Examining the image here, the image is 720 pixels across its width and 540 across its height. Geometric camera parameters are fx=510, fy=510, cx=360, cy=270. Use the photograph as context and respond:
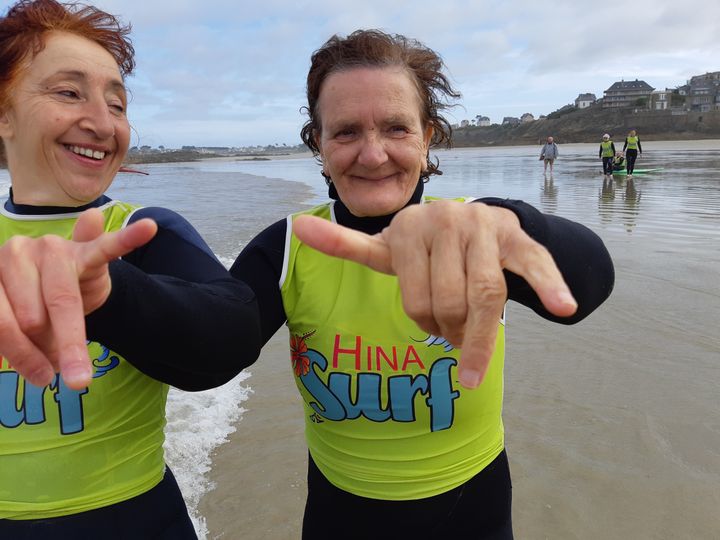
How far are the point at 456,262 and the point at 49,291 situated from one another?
27.9 inches

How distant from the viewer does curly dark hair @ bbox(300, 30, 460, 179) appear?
1647 millimetres

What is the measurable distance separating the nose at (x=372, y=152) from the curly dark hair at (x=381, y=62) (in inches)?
9.5

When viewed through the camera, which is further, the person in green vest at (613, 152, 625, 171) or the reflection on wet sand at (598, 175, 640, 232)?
the person in green vest at (613, 152, 625, 171)

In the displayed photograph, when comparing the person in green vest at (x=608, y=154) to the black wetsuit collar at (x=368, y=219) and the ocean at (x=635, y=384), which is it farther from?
the black wetsuit collar at (x=368, y=219)

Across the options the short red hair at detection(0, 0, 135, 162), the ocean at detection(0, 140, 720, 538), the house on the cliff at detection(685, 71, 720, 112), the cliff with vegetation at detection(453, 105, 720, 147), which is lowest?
the ocean at detection(0, 140, 720, 538)

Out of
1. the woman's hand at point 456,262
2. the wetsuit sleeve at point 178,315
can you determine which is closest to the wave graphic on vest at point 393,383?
the wetsuit sleeve at point 178,315

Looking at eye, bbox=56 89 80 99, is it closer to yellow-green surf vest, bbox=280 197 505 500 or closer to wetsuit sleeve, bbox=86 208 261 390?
wetsuit sleeve, bbox=86 208 261 390

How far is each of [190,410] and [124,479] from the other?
7.70ft

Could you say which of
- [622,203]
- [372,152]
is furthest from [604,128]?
[372,152]

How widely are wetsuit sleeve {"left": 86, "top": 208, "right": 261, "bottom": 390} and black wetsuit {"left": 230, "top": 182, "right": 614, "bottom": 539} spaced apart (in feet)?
0.74

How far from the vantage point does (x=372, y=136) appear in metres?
1.59

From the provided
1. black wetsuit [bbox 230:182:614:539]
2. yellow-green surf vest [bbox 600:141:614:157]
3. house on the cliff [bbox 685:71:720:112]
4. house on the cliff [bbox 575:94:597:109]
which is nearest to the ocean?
black wetsuit [bbox 230:182:614:539]

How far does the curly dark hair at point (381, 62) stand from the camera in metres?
1.65

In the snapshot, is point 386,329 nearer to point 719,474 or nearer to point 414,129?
point 414,129
